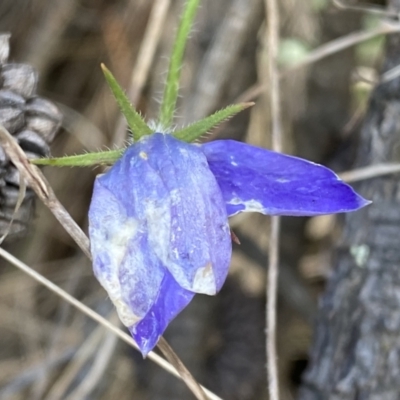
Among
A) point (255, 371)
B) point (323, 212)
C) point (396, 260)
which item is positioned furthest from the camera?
point (255, 371)

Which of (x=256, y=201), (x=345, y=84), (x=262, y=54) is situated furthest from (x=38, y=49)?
(x=256, y=201)

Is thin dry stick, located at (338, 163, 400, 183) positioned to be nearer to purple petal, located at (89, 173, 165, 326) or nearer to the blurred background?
the blurred background

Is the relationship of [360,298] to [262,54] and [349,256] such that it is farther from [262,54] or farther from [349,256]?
[262,54]

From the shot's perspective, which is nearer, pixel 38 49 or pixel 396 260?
pixel 396 260

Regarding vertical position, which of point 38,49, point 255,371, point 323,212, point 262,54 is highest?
point 323,212

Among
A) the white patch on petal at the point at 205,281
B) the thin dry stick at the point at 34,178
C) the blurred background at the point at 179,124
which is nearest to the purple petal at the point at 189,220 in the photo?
the white patch on petal at the point at 205,281

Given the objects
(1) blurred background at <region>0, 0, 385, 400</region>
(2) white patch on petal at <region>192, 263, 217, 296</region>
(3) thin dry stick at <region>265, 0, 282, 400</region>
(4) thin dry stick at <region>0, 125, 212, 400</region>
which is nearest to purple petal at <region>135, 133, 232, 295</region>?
(2) white patch on petal at <region>192, 263, 217, 296</region>

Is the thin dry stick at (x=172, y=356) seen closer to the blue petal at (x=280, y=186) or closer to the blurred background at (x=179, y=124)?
the blue petal at (x=280, y=186)
